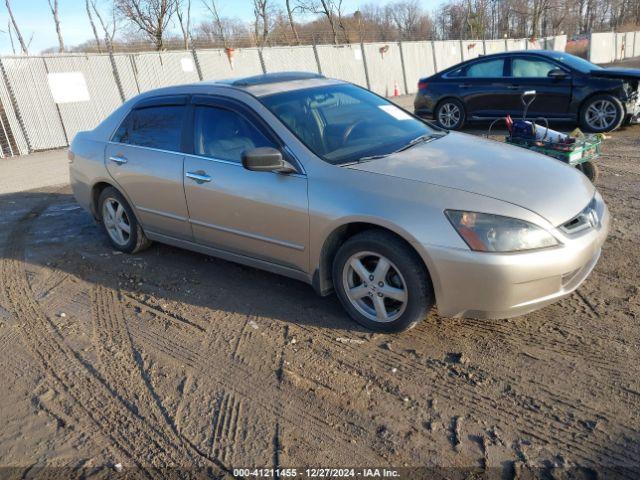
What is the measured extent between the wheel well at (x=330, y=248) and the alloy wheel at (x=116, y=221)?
2410 millimetres

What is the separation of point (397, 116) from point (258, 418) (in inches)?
110

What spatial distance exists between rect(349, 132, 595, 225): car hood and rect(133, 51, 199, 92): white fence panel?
1400cm

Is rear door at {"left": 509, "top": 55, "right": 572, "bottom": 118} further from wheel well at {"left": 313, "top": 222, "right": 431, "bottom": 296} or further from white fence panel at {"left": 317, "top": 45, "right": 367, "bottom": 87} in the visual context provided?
white fence panel at {"left": 317, "top": 45, "right": 367, "bottom": 87}

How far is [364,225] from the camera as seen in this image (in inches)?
128

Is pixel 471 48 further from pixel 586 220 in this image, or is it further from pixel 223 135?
pixel 586 220

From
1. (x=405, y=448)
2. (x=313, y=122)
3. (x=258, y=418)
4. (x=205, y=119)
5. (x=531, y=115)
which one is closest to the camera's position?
(x=405, y=448)

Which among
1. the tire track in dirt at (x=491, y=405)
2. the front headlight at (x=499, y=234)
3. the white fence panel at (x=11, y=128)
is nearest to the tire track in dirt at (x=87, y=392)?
the tire track in dirt at (x=491, y=405)

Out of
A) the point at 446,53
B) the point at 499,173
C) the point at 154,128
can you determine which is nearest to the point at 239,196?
the point at 154,128

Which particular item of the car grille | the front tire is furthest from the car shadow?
the car grille

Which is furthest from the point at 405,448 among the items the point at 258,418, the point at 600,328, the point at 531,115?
the point at 531,115

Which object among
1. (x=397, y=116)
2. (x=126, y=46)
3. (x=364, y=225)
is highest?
(x=126, y=46)

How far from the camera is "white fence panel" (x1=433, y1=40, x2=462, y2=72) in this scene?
1004 inches

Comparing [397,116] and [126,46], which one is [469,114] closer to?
[397,116]

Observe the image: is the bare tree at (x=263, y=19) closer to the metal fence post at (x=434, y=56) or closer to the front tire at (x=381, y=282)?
→ the metal fence post at (x=434, y=56)
